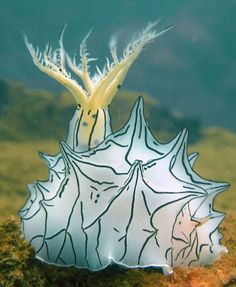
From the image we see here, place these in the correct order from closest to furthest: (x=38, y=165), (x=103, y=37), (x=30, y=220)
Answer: (x=30, y=220) → (x=38, y=165) → (x=103, y=37)

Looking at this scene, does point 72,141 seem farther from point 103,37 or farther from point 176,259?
point 103,37

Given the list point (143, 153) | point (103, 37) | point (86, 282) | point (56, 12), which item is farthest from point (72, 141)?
point (56, 12)

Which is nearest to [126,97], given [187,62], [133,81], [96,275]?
[133,81]

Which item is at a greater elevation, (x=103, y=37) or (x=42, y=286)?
(x=103, y=37)

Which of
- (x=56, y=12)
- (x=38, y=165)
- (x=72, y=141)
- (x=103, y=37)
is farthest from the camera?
(x=56, y=12)

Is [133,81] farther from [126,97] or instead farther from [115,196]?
[115,196]

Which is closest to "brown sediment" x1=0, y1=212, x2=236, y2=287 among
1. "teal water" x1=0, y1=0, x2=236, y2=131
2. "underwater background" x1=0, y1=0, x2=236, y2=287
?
"underwater background" x1=0, y1=0, x2=236, y2=287
